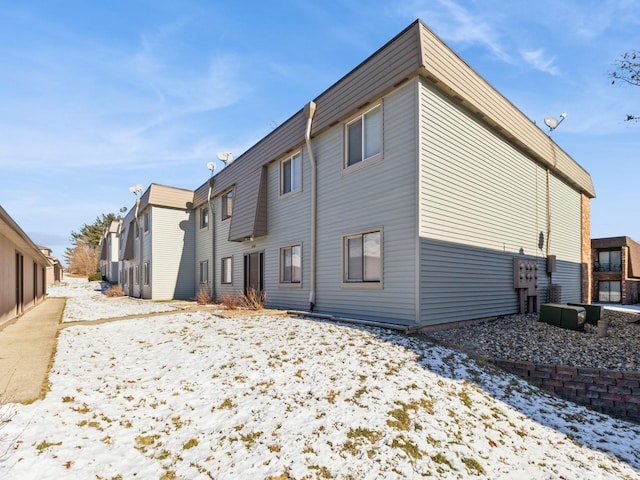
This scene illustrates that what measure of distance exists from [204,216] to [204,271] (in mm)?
2977

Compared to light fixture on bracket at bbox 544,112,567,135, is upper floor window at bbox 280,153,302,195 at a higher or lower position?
lower

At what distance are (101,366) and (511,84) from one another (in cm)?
1310

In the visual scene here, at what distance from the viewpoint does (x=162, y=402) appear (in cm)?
414

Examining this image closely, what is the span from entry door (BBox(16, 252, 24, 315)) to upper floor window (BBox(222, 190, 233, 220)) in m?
7.67

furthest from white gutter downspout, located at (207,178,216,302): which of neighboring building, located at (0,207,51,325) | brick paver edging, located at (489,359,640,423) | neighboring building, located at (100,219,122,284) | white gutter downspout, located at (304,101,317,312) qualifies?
neighboring building, located at (100,219,122,284)

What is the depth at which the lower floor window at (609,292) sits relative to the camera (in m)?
21.0

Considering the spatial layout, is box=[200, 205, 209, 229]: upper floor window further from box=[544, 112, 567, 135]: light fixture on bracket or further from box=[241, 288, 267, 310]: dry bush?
box=[544, 112, 567, 135]: light fixture on bracket

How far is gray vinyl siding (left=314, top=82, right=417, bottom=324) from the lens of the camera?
740cm

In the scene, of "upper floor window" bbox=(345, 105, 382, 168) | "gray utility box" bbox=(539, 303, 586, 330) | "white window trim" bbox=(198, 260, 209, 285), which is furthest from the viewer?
"white window trim" bbox=(198, 260, 209, 285)

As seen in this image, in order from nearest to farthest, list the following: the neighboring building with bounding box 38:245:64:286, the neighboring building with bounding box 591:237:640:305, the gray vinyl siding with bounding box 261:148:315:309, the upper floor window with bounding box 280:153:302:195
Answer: the gray vinyl siding with bounding box 261:148:315:309 < the upper floor window with bounding box 280:153:302:195 < the neighboring building with bounding box 591:237:640:305 < the neighboring building with bounding box 38:245:64:286

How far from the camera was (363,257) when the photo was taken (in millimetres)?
8617

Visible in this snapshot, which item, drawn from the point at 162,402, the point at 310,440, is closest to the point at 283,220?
the point at 162,402

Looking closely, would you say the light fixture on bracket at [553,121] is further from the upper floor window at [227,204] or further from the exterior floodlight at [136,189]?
the exterior floodlight at [136,189]

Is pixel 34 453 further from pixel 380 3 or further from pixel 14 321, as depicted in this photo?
pixel 14 321
